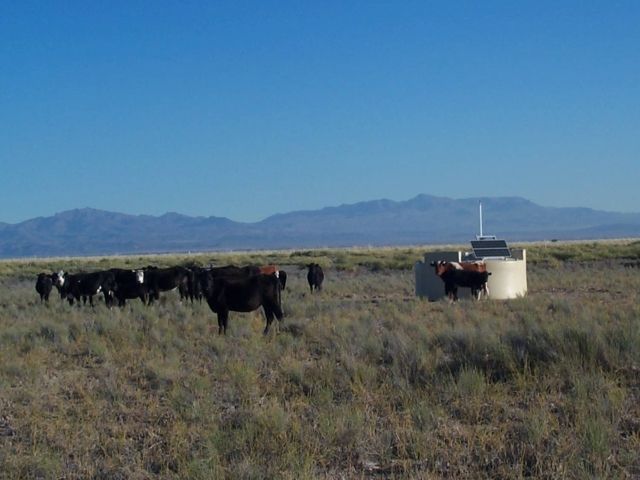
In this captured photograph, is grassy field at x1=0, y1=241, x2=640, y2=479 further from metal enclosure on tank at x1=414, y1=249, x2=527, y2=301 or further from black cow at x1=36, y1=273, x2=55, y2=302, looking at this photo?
black cow at x1=36, y1=273, x2=55, y2=302

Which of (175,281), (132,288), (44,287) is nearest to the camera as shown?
(132,288)

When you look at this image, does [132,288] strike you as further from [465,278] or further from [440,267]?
[465,278]

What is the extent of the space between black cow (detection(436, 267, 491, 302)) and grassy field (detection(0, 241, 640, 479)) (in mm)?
5839

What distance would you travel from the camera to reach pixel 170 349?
49.4 ft

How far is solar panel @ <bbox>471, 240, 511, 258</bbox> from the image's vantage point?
2673cm

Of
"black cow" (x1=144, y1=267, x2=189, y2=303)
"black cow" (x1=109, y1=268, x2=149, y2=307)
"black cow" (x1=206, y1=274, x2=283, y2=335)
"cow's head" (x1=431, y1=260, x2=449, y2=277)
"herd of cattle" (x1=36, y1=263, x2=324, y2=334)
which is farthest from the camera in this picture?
"black cow" (x1=144, y1=267, x2=189, y2=303)

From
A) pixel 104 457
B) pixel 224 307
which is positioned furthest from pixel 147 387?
pixel 224 307

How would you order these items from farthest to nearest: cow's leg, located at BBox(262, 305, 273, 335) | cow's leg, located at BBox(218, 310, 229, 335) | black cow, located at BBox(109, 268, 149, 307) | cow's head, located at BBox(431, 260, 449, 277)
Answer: black cow, located at BBox(109, 268, 149, 307) < cow's head, located at BBox(431, 260, 449, 277) < cow's leg, located at BBox(218, 310, 229, 335) < cow's leg, located at BBox(262, 305, 273, 335)

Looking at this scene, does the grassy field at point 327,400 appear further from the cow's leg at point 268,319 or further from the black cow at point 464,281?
the black cow at point 464,281

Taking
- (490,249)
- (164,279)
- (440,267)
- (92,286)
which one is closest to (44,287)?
(92,286)

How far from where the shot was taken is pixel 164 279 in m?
25.9

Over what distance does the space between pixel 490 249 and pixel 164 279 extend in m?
9.98

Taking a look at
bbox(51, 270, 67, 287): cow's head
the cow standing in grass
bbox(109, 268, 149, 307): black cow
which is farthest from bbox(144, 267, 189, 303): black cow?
the cow standing in grass

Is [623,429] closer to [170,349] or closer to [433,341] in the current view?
[433,341]
